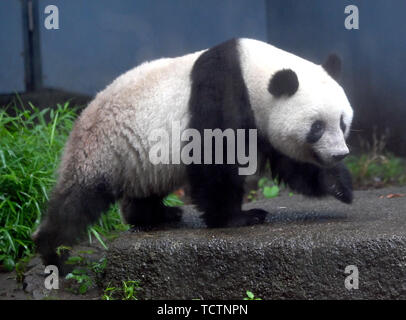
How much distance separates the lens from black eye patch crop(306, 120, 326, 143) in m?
3.50

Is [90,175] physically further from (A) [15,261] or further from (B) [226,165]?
(A) [15,261]

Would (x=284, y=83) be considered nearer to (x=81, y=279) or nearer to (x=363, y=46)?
(x=81, y=279)

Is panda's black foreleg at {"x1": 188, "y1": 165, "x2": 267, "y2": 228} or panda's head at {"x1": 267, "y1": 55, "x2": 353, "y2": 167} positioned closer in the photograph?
panda's head at {"x1": 267, "y1": 55, "x2": 353, "y2": 167}

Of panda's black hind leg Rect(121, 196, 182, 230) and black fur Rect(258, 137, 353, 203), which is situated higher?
black fur Rect(258, 137, 353, 203)

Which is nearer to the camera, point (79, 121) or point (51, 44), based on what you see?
point (79, 121)

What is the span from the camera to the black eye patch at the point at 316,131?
3.50 meters

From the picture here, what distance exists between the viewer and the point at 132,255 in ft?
11.2

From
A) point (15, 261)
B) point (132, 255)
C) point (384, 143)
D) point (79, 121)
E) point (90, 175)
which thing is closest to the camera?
point (132, 255)

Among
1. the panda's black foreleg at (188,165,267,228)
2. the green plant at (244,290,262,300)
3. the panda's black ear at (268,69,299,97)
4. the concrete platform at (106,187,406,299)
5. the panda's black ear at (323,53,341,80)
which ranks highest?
the panda's black ear at (323,53,341,80)

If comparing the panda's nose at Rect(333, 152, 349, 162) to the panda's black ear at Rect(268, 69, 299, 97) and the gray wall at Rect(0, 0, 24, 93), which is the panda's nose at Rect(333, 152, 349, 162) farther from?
the gray wall at Rect(0, 0, 24, 93)

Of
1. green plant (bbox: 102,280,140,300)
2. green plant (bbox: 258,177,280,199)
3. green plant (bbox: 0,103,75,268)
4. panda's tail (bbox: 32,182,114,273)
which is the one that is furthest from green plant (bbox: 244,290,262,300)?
green plant (bbox: 258,177,280,199)

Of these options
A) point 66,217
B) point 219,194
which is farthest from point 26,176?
point 219,194
